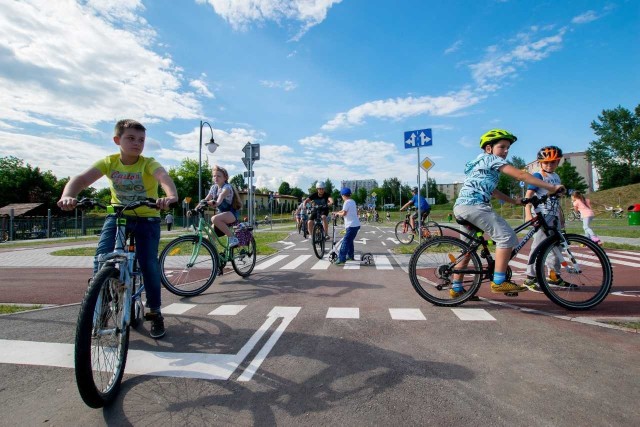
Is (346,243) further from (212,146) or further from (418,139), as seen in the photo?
(212,146)

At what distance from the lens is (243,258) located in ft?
21.0

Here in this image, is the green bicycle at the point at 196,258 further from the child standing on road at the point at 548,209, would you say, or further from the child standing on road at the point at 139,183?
the child standing on road at the point at 548,209

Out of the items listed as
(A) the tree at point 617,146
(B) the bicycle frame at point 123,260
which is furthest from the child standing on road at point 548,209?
(A) the tree at point 617,146

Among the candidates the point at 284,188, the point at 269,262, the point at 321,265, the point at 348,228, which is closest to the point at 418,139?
the point at 348,228

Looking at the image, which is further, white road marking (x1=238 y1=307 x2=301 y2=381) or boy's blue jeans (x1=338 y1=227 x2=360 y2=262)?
boy's blue jeans (x1=338 y1=227 x2=360 y2=262)

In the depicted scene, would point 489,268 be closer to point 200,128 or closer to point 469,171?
point 469,171

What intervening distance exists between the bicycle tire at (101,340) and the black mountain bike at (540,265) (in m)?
3.21

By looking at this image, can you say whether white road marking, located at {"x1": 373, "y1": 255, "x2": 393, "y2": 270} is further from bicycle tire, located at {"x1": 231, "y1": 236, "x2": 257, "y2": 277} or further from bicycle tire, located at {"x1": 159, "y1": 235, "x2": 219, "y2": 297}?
bicycle tire, located at {"x1": 159, "y1": 235, "x2": 219, "y2": 297}

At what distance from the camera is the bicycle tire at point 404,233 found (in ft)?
41.9

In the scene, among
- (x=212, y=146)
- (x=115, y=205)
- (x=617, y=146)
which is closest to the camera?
(x=115, y=205)

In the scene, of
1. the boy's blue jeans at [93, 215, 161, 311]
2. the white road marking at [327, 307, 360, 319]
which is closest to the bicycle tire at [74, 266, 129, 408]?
the boy's blue jeans at [93, 215, 161, 311]

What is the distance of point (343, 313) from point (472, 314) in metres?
1.46

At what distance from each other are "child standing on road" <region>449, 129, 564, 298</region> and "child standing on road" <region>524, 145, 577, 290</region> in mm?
583

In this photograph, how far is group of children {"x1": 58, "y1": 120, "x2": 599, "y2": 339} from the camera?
314 centimetres
